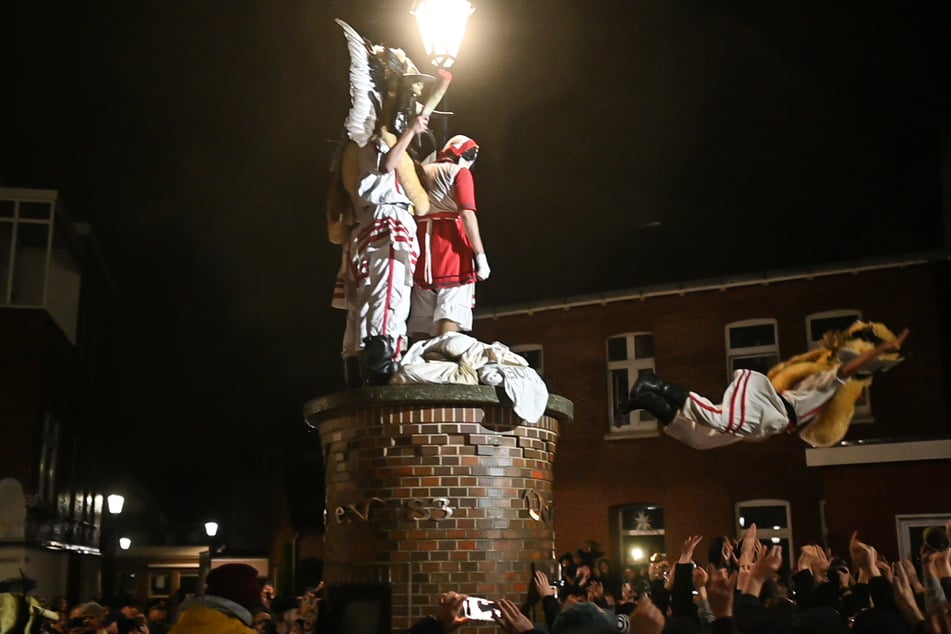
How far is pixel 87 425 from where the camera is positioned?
104 feet

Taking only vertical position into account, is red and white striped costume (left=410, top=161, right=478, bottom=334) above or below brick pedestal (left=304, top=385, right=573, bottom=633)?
above

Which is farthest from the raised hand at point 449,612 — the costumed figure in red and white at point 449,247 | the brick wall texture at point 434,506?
the costumed figure in red and white at point 449,247

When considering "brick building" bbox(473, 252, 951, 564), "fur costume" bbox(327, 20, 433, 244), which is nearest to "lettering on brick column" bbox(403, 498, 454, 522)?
"fur costume" bbox(327, 20, 433, 244)

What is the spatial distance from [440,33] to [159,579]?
3334 centimetres

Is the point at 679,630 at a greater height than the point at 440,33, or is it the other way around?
the point at 440,33

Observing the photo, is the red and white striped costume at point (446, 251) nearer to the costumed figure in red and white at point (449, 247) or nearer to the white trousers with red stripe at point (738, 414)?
the costumed figure in red and white at point (449, 247)

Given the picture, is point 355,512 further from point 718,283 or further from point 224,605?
point 718,283

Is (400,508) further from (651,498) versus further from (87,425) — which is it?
(87,425)

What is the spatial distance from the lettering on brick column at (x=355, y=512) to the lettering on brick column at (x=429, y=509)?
25 centimetres

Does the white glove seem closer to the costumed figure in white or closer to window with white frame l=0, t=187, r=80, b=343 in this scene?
the costumed figure in white

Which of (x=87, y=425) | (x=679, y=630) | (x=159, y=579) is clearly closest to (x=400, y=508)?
(x=679, y=630)

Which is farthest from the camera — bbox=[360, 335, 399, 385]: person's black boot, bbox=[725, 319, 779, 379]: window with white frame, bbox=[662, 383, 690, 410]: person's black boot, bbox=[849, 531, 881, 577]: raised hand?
bbox=[725, 319, 779, 379]: window with white frame

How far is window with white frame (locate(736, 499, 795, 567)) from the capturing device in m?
21.6

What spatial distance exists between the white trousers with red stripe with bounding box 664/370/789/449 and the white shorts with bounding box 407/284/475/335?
81.1 inches
